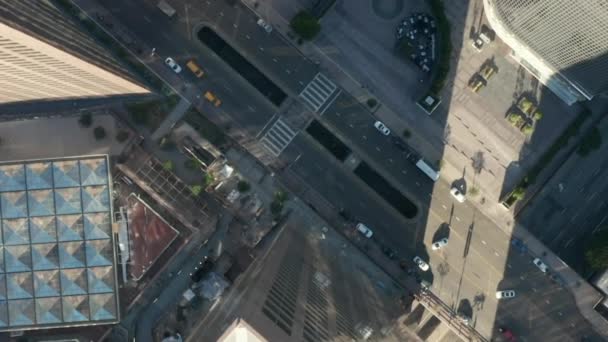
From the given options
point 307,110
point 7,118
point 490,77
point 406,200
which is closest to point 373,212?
point 406,200

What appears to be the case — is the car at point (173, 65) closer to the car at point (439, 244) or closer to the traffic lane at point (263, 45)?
the traffic lane at point (263, 45)

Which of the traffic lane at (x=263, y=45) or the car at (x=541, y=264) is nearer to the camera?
the traffic lane at (x=263, y=45)

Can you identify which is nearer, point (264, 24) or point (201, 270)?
point (201, 270)

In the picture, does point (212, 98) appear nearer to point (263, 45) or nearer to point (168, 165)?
point (263, 45)

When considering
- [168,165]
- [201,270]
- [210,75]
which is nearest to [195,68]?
[210,75]

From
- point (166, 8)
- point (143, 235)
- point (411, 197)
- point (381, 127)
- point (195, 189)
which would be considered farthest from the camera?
point (411, 197)

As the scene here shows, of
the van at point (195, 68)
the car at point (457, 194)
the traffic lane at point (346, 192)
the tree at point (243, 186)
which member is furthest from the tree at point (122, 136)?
the car at point (457, 194)
